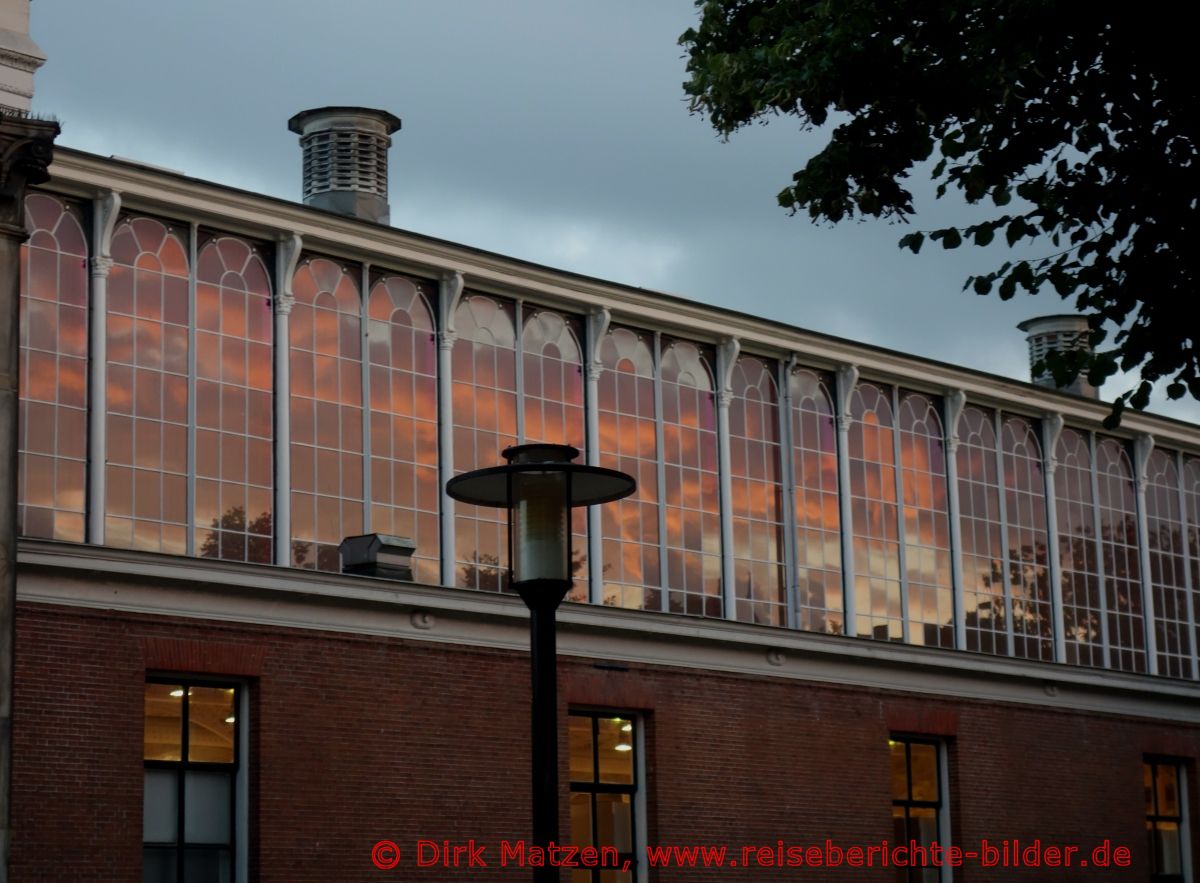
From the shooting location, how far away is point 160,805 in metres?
21.6

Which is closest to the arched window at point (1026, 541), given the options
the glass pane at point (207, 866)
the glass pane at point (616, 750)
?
the glass pane at point (616, 750)

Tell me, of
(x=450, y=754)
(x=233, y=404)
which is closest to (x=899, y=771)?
(x=450, y=754)

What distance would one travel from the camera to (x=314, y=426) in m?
23.7

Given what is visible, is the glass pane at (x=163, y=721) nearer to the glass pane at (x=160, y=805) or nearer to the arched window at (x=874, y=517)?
the glass pane at (x=160, y=805)

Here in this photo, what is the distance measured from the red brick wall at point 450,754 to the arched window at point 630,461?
44.2 inches

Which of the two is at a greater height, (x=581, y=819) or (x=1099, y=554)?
(x=1099, y=554)

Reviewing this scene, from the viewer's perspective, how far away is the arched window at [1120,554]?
108ft

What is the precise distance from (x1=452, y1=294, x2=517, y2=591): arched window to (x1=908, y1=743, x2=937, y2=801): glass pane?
761 cm

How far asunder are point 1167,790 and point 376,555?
610 inches

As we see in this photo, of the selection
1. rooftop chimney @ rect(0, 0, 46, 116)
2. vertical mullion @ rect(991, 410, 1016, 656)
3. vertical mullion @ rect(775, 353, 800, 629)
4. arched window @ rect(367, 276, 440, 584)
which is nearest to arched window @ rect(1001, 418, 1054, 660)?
vertical mullion @ rect(991, 410, 1016, 656)

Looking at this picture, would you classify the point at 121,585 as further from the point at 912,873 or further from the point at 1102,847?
the point at 1102,847

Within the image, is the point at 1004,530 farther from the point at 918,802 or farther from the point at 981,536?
the point at 918,802

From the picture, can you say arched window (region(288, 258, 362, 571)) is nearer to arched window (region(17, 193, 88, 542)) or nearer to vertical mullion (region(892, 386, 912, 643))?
arched window (region(17, 193, 88, 542))

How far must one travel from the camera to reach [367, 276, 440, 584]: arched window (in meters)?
24.2
